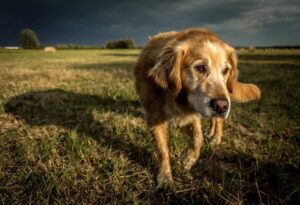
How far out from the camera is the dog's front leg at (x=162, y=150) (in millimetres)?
2531

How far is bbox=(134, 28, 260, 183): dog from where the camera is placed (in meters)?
2.40

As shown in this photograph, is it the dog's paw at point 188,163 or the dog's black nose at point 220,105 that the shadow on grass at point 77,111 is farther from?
the dog's black nose at point 220,105

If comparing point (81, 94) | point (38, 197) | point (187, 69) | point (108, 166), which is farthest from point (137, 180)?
point (81, 94)

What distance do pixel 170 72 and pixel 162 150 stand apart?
2.88 ft

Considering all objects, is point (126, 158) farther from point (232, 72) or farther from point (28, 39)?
point (28, 39)

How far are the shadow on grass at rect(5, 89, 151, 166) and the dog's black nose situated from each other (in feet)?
3.60

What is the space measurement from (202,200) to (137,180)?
2.27 ft

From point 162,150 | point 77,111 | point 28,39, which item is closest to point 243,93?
point 162,150

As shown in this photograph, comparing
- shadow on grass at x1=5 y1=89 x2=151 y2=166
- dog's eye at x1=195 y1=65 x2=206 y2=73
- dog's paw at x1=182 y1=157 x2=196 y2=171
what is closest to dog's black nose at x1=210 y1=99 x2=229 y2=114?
dog's eye at x1=195 y1=65 x2=206 y2=73

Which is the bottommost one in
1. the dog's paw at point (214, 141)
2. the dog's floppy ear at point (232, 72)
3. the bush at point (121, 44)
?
the dog's paw at point (214, 141)

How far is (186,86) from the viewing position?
2.57 meters

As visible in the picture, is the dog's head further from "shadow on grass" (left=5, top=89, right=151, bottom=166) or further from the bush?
the bush

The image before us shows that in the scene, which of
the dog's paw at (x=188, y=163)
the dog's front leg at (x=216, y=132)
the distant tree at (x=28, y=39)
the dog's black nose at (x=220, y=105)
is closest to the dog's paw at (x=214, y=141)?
the dog's front leg at (x=216, y=132)

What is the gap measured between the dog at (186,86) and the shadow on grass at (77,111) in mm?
504
